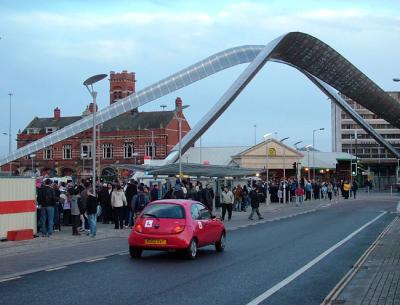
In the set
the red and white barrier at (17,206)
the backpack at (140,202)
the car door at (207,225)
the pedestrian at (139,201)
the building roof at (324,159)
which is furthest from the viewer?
the building roof at (324,159)

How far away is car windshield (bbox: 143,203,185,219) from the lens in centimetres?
1667

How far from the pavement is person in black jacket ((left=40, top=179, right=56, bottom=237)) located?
1084 cm

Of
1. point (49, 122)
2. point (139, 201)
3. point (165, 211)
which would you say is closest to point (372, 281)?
point (165, 211)

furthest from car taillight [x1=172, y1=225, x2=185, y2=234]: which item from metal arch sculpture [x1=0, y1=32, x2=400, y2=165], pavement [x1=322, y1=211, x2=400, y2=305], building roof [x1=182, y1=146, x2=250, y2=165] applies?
building roof [x1=182, y1=146, x2=250, y2=165]

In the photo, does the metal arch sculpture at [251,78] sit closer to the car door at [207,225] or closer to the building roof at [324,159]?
the building roof at [324,159]

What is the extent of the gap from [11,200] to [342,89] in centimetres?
7157

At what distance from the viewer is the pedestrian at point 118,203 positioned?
86.6 ft

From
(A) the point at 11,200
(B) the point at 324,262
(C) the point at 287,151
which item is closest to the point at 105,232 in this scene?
(A) the point at 11,200

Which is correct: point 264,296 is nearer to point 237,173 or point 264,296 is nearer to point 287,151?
point 237,173

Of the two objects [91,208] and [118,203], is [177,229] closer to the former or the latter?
[91,208]

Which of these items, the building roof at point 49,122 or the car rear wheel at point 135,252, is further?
the building roof at point 49,122

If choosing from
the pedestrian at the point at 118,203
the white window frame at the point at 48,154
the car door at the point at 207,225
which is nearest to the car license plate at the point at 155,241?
the car door at the point at 207,225

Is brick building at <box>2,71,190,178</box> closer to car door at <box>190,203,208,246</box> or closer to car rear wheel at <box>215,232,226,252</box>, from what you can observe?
car rear wheel at <box>215,232,226,252</box>

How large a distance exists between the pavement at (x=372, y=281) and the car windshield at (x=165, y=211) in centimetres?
452
